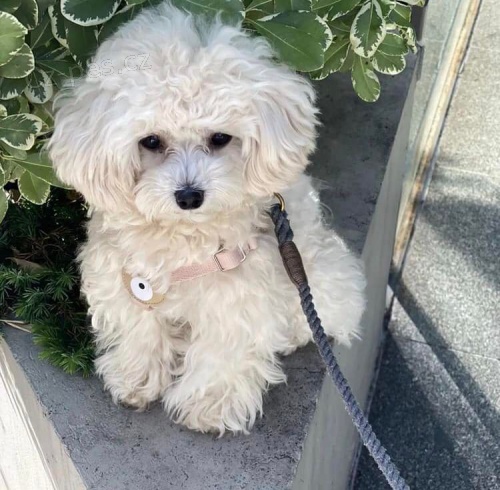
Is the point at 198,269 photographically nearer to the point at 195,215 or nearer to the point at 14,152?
the point at 195,215

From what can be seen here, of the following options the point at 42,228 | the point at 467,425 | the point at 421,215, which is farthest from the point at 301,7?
the point at 421,215

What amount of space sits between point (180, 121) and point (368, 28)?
0.55 meters

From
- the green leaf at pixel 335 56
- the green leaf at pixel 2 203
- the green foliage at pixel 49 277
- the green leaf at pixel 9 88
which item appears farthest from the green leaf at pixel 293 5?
the green foliage at pixel 49 277

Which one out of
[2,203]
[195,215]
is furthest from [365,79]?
[2,203]

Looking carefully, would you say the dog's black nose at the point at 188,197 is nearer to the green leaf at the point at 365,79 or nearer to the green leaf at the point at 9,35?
the green leaf at the point at 9,35

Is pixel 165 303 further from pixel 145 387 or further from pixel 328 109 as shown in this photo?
pixel 328 109

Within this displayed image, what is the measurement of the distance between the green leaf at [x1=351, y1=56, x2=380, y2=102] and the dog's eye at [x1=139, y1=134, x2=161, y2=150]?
0.62 m

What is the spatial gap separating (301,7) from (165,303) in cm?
77

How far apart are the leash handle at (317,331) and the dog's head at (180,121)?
0.59 ft

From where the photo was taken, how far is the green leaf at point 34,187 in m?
1.88

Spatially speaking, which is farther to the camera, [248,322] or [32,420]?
[32,420]

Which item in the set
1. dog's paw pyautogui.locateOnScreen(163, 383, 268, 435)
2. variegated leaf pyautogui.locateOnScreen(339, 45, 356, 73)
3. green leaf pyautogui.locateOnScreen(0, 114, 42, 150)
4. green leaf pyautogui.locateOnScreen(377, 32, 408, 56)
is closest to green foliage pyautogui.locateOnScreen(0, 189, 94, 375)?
dog's paw pyautogui.locateOnScreen(163, 383, 268, 435)

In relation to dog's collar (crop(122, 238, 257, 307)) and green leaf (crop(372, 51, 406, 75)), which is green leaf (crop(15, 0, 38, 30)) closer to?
dog's collar (crop(122, 238, 257, 307))

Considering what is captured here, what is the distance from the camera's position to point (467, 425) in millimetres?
2795
